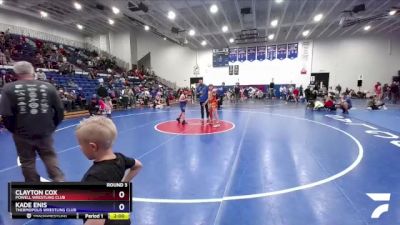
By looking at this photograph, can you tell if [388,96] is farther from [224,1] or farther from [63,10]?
[63,10]

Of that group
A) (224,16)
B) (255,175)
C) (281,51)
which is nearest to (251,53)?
(281,51)

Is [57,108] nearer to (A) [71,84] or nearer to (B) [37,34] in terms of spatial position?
(A) [71,84]

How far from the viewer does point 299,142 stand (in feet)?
22.2

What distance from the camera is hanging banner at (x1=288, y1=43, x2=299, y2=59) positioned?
25469 millimetres

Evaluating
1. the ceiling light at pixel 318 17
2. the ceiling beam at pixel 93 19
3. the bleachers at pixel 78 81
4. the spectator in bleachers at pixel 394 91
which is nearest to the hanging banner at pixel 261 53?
the ceiling light at pixel 318 17

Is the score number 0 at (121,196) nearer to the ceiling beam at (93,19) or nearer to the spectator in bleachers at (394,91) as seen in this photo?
the ceiling beam at (93,19)

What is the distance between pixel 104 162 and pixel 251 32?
857 inches

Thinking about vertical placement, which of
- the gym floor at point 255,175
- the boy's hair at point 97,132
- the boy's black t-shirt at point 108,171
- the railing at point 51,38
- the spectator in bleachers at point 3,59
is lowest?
the gym floor at point 255,175

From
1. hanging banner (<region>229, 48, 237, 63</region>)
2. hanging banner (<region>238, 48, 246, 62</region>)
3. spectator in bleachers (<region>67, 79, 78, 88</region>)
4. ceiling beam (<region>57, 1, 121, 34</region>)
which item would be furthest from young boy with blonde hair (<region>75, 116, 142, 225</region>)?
hanging banner (<region>229, 48, 237, 63</region>)

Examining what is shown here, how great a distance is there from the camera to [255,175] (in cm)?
446

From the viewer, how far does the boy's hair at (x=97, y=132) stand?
1.36 m
